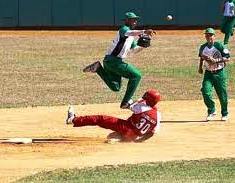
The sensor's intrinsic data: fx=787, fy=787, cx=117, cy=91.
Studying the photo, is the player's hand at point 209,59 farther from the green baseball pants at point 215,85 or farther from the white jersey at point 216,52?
the green baseball pants at point 215,85

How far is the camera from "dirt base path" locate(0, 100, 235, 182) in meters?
11.5

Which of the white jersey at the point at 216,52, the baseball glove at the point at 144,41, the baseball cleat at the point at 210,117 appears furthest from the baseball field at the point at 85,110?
the baseball glove at the point at 144,41

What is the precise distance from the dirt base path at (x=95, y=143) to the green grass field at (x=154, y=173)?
0.42 meters

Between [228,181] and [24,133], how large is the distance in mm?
5335

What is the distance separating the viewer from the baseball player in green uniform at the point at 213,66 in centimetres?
1524

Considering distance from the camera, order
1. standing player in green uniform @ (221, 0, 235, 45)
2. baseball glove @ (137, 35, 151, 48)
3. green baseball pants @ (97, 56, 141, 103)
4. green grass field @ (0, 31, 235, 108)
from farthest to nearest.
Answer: standing player in green uniform @ (221, 0, 235, 45), green grass field @ (0, 31, 235, 108), green baseball pants @ (97, 56, 141, 103), baseball glove @ (137, 35, 151, 48)

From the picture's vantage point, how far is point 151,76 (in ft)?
79.3

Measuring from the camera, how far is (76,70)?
26172 millimetres

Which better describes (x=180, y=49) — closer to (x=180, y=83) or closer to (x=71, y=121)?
(x=180, y=83)

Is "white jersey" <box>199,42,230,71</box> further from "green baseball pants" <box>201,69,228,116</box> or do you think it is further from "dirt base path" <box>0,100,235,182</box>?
"dirt base path" <box>0,100,235,182</box>

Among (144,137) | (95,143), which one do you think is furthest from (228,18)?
Answer: (95,143)

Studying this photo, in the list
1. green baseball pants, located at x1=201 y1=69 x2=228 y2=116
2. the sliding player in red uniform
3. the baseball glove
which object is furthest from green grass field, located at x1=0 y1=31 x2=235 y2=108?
the sliding player in red uniform

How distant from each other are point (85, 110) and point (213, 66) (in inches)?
124

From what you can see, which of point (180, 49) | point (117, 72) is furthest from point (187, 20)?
point (117, 72)
